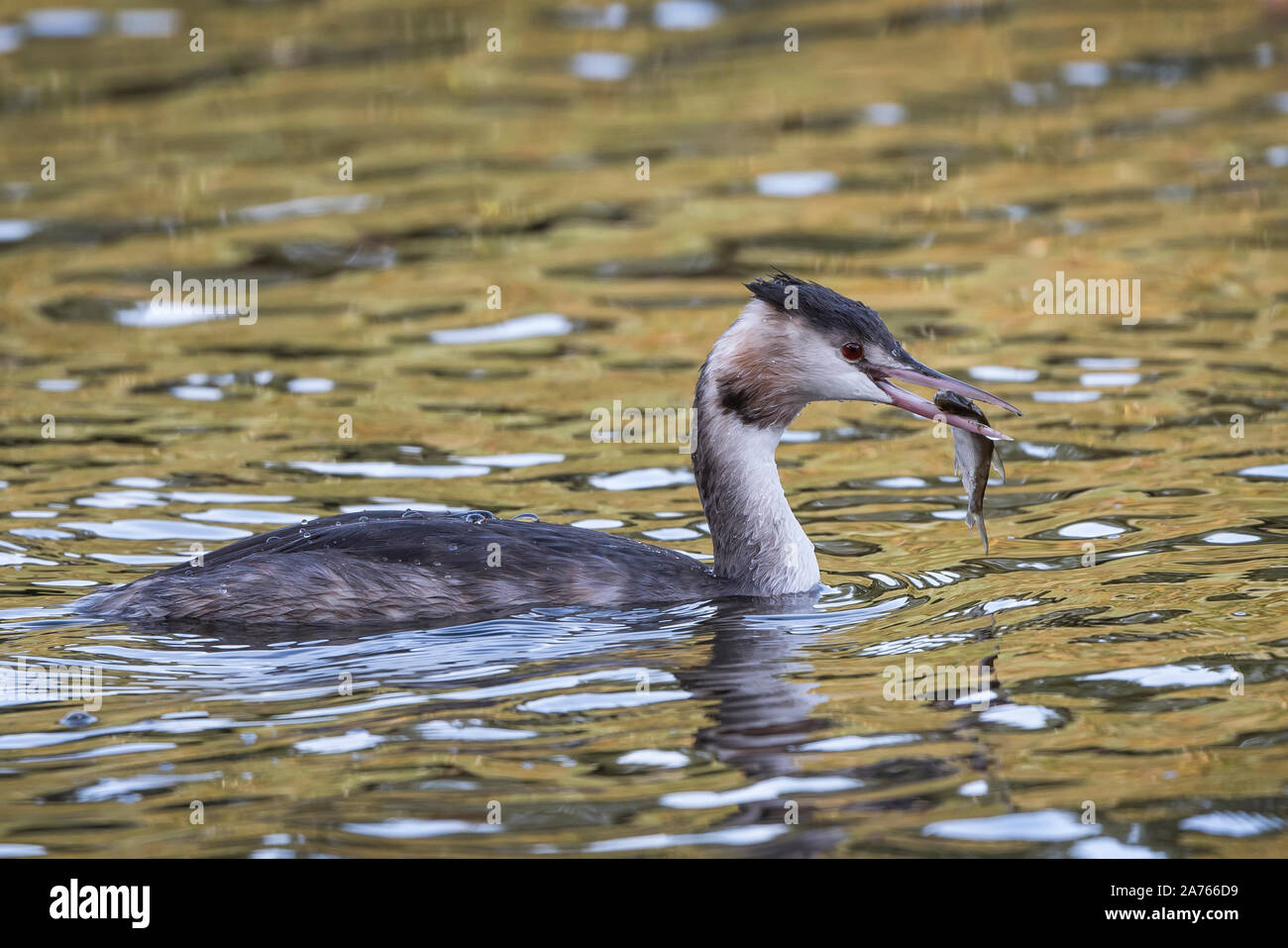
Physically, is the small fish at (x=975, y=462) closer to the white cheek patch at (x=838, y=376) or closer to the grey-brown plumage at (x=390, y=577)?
the white cheek patch at (x=838, y=376)

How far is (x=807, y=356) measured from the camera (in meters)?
8.95

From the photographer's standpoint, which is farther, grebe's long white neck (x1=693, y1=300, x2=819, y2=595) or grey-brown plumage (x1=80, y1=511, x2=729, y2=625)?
grebe's long white neck (x1=693, y1=300, x2=819, y2=595)

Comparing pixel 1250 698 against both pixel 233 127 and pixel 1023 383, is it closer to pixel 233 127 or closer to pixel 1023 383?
pixel 1023 383

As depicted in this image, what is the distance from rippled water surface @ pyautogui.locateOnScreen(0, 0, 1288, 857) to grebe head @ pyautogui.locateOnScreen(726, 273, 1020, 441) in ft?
3.13

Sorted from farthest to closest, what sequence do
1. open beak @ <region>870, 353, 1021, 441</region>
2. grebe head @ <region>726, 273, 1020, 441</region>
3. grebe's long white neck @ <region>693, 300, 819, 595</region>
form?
1. grebe's long white neck @ <region>693, 300, 819, 595</region>
2. grebe head @ <region>726, 273, 1020, 441</region>
3. open beak @ <region>870, 353, 1021, 441</region>

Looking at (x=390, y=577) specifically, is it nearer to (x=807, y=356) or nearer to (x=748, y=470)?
(x=748, y=470)

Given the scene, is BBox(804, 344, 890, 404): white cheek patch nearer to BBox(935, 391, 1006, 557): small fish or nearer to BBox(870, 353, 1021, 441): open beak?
BBox(870, 353, 1021, 441): open beak

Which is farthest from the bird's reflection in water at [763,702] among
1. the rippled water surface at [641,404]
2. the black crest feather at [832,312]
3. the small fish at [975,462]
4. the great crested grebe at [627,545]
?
the black crest feather at [832,312]

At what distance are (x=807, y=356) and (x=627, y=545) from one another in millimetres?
1162

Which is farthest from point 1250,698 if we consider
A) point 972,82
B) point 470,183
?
point 972,82

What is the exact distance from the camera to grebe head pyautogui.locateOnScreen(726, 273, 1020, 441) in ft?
29.1

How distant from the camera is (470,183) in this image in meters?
18.2

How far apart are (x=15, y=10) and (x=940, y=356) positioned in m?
14.4

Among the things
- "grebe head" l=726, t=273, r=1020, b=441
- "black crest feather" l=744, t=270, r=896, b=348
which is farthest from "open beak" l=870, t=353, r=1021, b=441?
"black crest feather" l=744, t=270, r=896, b=348
